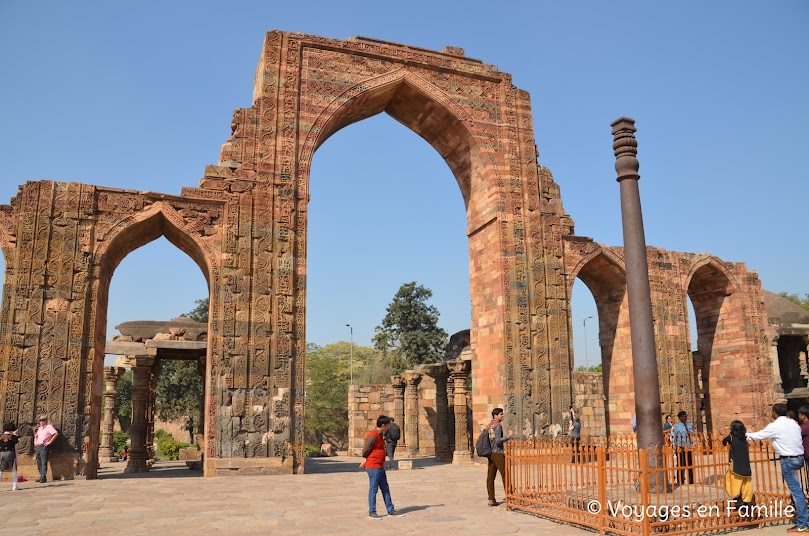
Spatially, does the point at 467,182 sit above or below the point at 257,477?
above

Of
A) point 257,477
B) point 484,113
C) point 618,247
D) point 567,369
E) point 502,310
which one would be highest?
point 484,113

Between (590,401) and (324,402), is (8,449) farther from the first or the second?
(324,402)

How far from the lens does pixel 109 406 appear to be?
2134 centimetres

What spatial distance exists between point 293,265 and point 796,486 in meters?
10.0

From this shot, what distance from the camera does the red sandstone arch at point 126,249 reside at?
12.8 m

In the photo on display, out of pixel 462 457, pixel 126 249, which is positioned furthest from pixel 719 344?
pixel 126 249

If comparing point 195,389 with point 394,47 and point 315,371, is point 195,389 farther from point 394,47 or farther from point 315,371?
point 394,47

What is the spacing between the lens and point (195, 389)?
3584cm

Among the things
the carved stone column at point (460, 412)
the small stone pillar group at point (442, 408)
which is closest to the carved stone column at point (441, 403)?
the small stone pillar group at point (442, 408)

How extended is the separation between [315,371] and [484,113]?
29.9m

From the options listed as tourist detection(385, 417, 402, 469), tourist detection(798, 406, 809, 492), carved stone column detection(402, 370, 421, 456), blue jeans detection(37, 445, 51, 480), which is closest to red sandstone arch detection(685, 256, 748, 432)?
carved stone column detection(402, 370, 421, 456)

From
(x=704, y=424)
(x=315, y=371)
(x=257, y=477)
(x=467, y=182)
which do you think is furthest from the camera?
(x=315, y=371)

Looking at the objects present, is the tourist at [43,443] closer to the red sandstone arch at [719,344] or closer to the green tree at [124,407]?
the red sandstone arch at [719,344]

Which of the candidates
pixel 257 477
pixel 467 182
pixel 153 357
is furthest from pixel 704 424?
pixel 153 357
